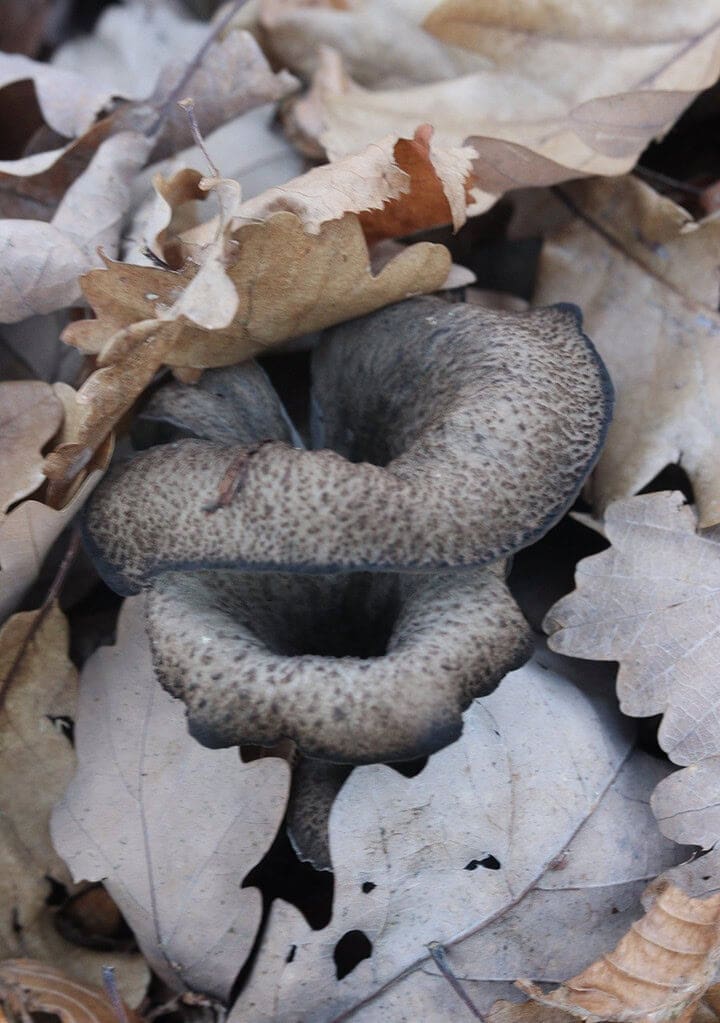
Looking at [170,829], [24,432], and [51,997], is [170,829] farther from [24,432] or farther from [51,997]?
[24,432]

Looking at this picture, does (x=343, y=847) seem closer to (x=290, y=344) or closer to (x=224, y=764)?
(x=224, y=764)

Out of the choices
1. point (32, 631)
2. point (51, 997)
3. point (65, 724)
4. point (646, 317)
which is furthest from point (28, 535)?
point (646, 317)

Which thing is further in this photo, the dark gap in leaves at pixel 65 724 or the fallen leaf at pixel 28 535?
the dark gap in leaves at pixel 65 724

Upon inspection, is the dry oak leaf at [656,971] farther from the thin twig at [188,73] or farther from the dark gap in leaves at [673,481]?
the thin twig at [188,73]

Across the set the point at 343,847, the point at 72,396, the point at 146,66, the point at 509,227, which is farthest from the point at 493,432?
the point at 146,66

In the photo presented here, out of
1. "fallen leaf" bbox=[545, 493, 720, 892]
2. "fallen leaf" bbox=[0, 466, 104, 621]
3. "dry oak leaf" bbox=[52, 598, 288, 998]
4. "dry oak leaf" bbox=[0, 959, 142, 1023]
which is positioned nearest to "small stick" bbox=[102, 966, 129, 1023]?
"dry oak leaf" bbox=[0, 959, 142, 1023]

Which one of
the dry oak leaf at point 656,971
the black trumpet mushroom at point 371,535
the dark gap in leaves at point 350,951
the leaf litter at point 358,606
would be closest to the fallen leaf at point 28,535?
the leaf litter at point 358,606
